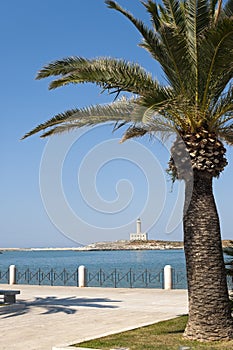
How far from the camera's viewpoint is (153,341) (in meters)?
11.2

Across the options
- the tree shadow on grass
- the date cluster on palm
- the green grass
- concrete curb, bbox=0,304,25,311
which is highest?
the date cluster on palm

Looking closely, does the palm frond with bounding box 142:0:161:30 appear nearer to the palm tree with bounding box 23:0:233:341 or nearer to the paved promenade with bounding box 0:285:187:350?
the palm tree with bounding box 23:0:233:341

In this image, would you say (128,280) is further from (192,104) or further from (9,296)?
(192,104)

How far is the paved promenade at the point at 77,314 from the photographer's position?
1208 centimetres

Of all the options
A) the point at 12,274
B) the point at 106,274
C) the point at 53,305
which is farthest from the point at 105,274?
the point at 53,305

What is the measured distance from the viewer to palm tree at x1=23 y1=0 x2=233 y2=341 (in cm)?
1076

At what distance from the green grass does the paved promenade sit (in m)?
0.57

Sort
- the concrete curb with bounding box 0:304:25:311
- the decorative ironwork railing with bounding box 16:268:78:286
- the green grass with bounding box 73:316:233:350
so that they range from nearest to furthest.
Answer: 1. the green grass with bounding box 73:316:233:350
2. the concrete curb with bounding box 0:304:25:311
3. the decorative ironwork railing with bounding box 16:268:78:286

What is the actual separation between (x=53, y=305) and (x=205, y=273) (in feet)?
27.4

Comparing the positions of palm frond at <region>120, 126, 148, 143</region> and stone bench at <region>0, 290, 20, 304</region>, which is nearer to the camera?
palm frond at <region>120, 126, 148, 143</region>

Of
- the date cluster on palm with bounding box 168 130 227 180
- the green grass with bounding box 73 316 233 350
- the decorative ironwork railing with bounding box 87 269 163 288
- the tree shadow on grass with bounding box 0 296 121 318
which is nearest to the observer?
the green grass with bounding box 73 316 233 350

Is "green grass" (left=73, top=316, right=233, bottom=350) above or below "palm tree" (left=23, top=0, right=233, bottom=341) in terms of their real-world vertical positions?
below

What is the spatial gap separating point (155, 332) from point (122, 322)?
206 cm

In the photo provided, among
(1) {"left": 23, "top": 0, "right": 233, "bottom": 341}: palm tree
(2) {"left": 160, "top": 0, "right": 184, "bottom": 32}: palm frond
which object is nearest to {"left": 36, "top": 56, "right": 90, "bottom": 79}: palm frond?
(1) {"left": 23, "top": 0, "right": 233, "bottom": 341}: palm tree
